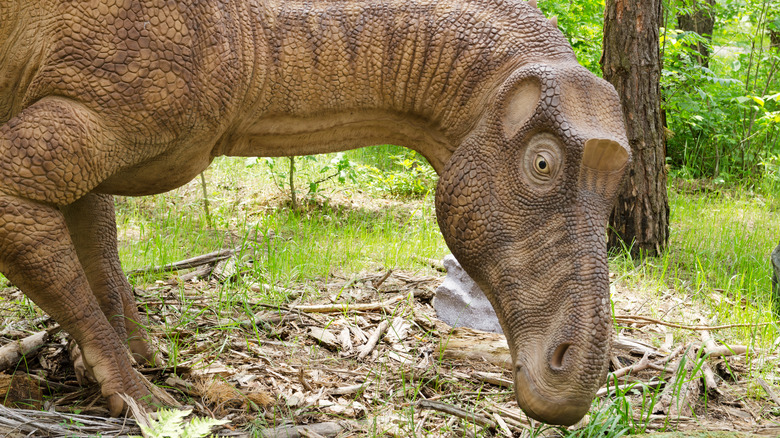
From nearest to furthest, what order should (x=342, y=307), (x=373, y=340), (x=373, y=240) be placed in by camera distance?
(x=373, y=340) < (x=342, y=307) < (x=373, y=240)

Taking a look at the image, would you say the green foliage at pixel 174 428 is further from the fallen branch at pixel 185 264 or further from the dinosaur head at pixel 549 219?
the fallen branch at pixel 185 264

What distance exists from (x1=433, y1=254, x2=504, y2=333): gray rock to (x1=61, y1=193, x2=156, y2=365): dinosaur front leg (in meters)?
1.72

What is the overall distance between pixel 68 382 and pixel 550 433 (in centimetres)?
223

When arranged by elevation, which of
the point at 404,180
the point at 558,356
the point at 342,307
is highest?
the point at 558,356

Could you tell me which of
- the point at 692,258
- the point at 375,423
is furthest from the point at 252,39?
the point at 692,258

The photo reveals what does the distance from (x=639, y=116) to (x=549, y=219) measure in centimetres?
349

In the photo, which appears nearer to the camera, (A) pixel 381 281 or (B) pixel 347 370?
(B) pixel 347 370

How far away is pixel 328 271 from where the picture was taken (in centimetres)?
493

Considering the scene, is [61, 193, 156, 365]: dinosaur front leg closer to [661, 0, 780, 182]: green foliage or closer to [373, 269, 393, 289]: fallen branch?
[373, 269, 393, 289]: fallen branch

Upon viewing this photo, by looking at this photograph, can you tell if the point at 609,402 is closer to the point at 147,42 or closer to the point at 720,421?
the point at 720,421

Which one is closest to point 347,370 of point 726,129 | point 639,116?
point 639,116

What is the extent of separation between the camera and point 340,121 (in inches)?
114

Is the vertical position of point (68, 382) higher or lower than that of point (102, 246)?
lower

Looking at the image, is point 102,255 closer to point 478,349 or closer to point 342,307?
point 342,307
